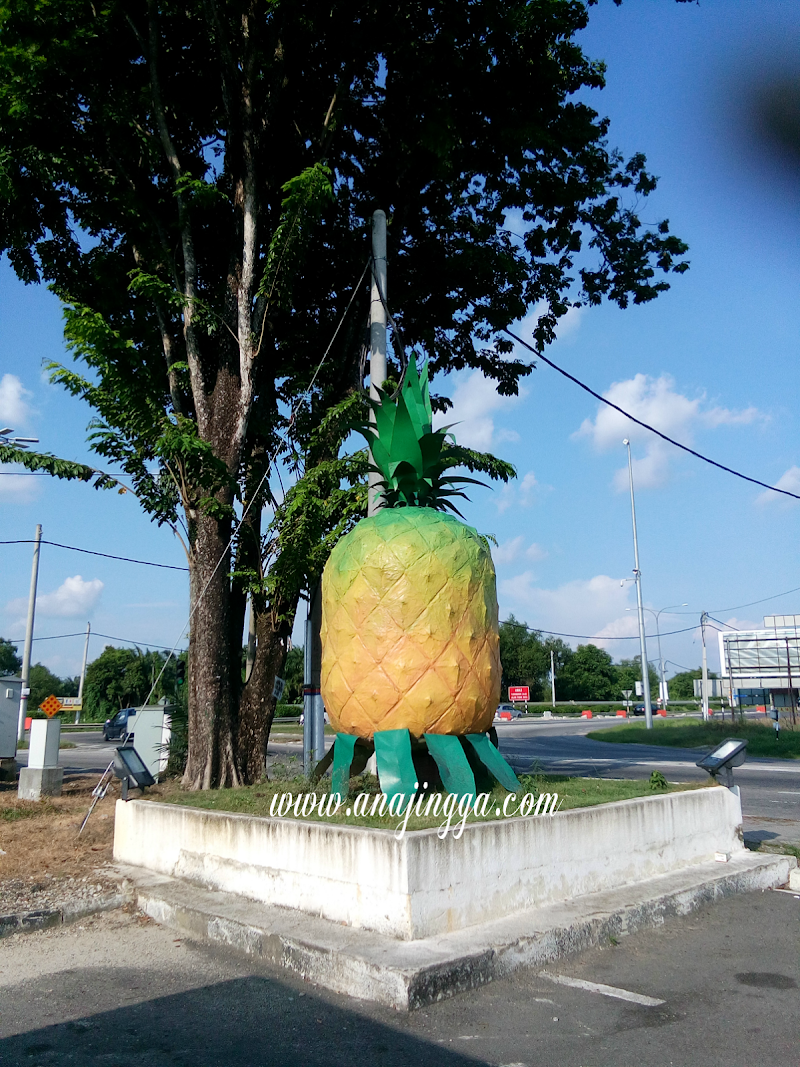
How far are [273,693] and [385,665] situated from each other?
5.46 meters

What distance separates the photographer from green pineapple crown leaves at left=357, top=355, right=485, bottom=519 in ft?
26.5

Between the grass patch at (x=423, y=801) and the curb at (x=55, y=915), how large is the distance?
109 cm

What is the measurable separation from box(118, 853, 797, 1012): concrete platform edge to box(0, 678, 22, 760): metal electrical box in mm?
11621

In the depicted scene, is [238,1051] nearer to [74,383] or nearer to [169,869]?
[169,869]

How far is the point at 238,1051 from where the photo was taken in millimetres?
4277

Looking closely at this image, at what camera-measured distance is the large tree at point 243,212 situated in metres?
11.1

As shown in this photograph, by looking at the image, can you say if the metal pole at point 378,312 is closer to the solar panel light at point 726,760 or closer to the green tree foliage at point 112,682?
the solar panel light at point 726,760

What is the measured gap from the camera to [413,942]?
5352 millimetres

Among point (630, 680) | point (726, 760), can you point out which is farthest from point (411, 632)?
point (630, 680)

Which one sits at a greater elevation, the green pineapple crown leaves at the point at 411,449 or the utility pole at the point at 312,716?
the green pineapple crown leaves at the point at 411,449

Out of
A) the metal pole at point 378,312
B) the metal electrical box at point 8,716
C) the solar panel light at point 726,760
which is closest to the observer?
the solar panel light at point 726,760

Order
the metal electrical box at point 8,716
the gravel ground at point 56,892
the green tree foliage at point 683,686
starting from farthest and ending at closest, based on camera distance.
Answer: the green tree foliage at point 683,686
the metal electrical box at point 8,716
the gravel ground at point 56,892

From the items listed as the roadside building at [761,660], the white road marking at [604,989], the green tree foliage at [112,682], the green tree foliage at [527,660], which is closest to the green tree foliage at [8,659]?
the green tree foliage at [112,682]

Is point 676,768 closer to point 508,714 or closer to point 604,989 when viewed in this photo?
point 604,989
